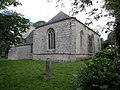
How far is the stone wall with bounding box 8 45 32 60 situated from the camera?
41.7 metres

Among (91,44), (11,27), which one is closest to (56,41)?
(91,44)

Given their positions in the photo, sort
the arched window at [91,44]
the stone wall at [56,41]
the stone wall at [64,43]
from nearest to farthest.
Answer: the stone wall at [64,43] < the stone wall at [56,41] < the arched window at [91,44]

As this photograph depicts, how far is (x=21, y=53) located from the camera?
44.9m

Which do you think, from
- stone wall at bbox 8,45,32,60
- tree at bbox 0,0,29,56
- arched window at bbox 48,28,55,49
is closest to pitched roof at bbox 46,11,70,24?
arched window at bbox 48,28,55,49

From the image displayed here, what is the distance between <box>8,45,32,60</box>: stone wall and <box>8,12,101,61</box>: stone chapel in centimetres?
109

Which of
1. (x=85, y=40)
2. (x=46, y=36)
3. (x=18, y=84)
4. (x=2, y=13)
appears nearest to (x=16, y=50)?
(x=46, y=36)

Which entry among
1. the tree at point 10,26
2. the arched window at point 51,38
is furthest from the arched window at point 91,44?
the tree at point 10,26

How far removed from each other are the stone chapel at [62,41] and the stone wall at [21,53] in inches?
42.8

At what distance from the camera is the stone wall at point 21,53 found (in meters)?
41.7

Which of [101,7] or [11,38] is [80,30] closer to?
[11,38]

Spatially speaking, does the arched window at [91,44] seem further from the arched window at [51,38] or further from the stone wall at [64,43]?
the arched window at [51,38]

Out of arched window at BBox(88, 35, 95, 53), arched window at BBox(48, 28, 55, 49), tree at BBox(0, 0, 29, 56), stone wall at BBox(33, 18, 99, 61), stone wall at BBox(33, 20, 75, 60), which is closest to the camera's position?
tree at BBox(0, 0, 29, 56)

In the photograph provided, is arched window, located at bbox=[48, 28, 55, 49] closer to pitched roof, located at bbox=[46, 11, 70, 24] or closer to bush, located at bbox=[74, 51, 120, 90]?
pitched roof, located at bbox=[46, 11, 70, 24]

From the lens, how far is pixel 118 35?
24.3 feet
